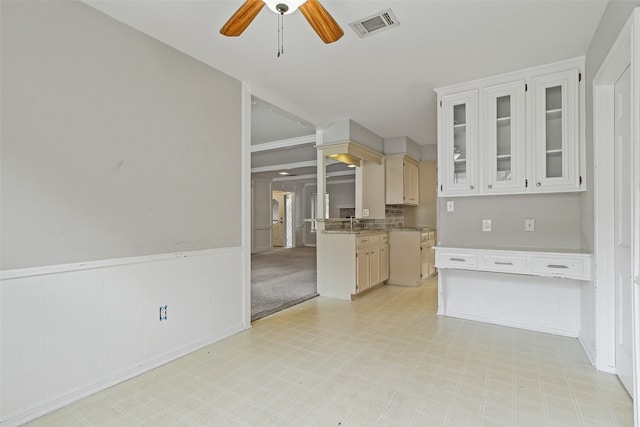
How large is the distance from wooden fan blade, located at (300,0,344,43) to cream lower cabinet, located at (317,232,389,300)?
2702 mm

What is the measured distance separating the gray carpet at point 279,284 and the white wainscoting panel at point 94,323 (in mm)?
984

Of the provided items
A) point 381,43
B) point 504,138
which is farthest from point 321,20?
point 504,138

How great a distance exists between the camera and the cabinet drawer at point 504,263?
2.81 meters

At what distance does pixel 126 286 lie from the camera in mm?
2191

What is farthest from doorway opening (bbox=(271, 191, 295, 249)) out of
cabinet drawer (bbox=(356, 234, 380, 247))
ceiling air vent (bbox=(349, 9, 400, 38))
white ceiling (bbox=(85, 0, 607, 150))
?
ceiling air vent (bbox=(349, 9, 400, 38))

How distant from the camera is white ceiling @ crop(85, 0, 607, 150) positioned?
6.82 feet

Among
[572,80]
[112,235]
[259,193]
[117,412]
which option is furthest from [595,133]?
[259,193]

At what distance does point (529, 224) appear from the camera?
3096 millimetres

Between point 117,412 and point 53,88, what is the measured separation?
1967mm

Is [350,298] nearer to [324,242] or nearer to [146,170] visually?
[324,242]

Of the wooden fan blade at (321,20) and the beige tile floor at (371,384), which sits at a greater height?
the wooden fan blade at (321,20)

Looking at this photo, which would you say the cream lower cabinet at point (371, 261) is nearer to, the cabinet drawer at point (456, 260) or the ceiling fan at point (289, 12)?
the cabinet drawer at point (456, 260)

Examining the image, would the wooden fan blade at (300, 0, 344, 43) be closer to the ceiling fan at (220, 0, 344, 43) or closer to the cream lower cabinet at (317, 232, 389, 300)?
the ceiling fan at (220, 0, 344, 43)

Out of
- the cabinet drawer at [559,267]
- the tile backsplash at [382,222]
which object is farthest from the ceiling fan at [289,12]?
the tile backsplash at [382,222]
